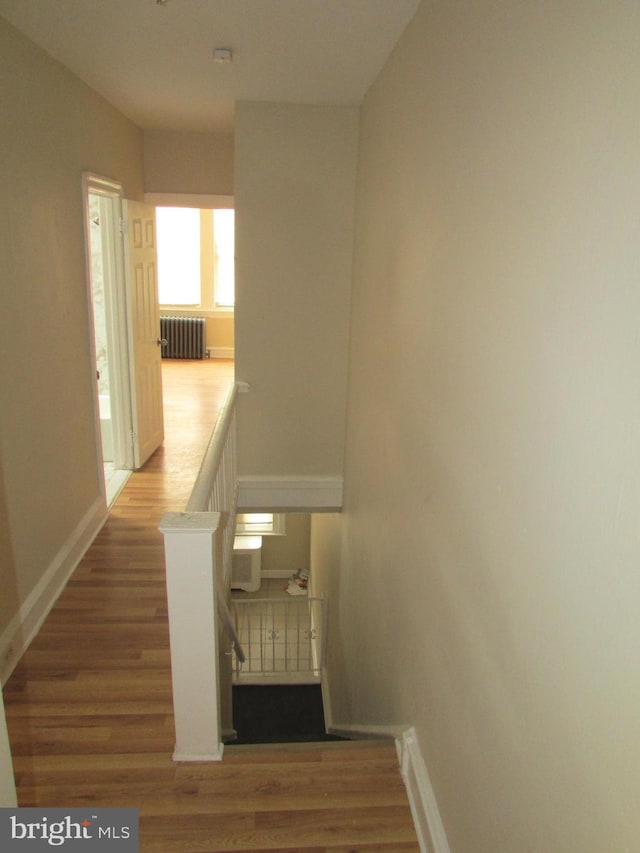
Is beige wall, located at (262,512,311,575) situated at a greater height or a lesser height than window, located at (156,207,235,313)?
lesser

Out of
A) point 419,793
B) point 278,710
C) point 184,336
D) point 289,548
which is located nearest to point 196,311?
point 184,336

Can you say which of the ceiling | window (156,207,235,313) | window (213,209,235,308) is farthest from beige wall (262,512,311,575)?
the ceiling

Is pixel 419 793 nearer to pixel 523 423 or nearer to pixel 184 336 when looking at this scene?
pixel 523 423

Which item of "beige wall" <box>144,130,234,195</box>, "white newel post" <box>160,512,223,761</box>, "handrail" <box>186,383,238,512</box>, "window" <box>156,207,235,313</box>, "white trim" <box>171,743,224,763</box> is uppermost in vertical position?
"beige wall" <box>144,130,234,195</box>

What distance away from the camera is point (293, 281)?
4414 mm

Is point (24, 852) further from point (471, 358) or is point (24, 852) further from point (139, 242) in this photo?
point (139, 242)

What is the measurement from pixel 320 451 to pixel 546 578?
3.68 m

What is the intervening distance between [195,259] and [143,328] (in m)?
4.68

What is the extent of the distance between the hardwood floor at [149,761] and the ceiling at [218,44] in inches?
112

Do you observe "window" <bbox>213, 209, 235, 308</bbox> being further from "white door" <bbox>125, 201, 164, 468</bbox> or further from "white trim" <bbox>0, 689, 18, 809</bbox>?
"white trim" <bbox>0, 689, 18, 809</bbox>

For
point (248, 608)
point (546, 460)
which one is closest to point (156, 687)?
point (546, 460)

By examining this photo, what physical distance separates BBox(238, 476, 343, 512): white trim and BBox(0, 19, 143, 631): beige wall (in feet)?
4.09

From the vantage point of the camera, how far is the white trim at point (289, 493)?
4.85 m

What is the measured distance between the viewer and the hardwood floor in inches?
75.7
